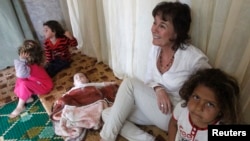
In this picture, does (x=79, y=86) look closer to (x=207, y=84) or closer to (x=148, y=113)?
(x=148, y=113)

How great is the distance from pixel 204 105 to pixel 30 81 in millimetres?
1307

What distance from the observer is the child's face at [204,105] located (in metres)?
0.85

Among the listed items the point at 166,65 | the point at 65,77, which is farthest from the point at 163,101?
the point at 65,77

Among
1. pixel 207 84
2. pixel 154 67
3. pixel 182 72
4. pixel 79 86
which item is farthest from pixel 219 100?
pixel 79 86

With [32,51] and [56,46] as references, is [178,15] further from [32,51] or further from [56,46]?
[56,46]

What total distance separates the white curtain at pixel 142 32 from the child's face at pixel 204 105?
27 cm

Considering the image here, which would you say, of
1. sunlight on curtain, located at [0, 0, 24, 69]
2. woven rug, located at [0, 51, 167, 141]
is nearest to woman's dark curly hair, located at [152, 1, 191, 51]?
woven rug, located at [0, 51, 167, 141]

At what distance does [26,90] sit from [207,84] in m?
1.31

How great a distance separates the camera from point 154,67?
120cm

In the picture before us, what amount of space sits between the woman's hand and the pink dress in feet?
3.23

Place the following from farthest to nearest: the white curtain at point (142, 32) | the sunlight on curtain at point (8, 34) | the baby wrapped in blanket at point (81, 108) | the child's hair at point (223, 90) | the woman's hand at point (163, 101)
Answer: the sunlight on curtain at point (8, 34)
the baby wrapped in blanket at point (81, 108)
the woman's hand at point (163, 101)
the white curtain at point (142, 32)
the child's hair at point (223, 90)

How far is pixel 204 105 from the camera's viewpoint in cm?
86

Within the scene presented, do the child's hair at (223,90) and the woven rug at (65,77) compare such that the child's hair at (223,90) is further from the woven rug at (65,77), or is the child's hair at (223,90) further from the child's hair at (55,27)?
the child's hair at (55,27)

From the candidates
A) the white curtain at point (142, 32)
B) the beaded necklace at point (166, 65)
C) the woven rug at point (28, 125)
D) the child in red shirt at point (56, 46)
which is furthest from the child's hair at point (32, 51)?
the beaded necklace at point (166, 65)
